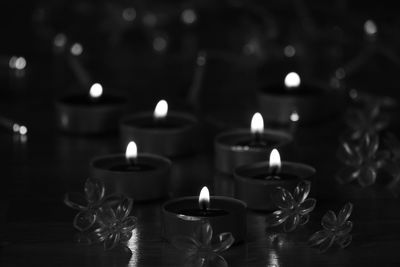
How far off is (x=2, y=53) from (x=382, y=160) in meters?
1.33

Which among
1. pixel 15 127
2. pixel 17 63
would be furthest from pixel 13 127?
pixel 17 63

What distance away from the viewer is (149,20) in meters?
2.94

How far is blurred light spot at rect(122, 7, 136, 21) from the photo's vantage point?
2910mm

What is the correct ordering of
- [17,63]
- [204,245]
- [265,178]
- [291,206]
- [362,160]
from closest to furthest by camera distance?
[204,245]
[291,206]
[265,178]
[362,160]
[17,63]

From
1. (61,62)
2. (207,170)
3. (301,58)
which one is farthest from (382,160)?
(61,62)

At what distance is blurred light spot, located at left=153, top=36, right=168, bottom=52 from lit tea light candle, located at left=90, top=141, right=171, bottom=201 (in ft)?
3.45

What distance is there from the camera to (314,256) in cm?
147

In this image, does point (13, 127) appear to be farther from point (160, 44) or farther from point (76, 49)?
point (160, 44)

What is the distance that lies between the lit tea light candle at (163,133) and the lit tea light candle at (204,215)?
0.39 meters

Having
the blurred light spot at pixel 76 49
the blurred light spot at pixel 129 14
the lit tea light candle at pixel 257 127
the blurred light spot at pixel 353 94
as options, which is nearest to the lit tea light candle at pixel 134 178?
the lit tea light candle at pixel 257 127

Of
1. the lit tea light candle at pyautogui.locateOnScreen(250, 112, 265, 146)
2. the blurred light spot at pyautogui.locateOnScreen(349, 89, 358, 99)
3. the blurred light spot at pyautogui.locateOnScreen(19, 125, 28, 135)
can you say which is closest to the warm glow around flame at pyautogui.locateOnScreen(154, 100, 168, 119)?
the lit tea light candle at pyautogui.locateOnScreen(250, 112, 265, 146)

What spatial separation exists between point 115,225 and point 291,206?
0.91 ft

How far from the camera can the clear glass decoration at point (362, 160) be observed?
70.4 inches

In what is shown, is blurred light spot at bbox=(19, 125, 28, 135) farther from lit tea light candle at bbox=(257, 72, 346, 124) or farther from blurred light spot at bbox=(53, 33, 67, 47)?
blurred light spot at bbox=(53, 33, 67, 47)
